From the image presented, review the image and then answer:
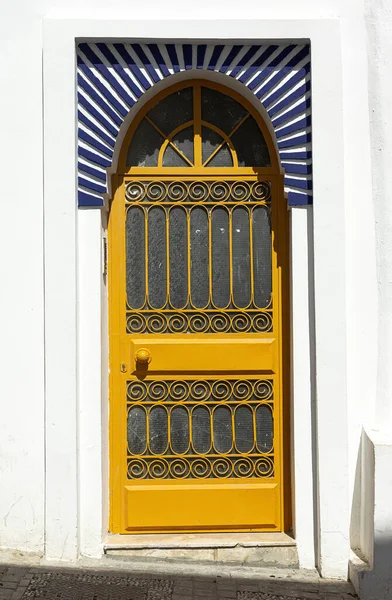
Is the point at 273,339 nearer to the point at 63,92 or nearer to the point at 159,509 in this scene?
the point at 159,509

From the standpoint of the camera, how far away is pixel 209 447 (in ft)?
14.1

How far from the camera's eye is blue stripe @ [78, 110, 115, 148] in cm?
409

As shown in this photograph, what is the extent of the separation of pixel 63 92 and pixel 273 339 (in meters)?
2.02

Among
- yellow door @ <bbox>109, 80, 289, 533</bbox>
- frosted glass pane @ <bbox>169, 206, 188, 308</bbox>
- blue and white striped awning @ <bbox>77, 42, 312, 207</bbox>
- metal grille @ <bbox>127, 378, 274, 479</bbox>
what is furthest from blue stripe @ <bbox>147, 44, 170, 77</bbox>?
metal grille @ <bbox>127, 378, 274, 479</bbox>

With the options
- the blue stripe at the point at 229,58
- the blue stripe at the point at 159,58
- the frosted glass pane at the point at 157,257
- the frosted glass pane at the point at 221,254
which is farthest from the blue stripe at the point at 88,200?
the blue stripe at the point at 229,58

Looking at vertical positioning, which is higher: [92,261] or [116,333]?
[92,261]

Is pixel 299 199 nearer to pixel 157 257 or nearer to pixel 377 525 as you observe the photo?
pixel 157 257

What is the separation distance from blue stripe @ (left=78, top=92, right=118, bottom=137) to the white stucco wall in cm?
16

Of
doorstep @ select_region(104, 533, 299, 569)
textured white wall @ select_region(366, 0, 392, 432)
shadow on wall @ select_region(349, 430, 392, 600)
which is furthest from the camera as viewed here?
doorstep @ select_region(104, 533, 299, 569)

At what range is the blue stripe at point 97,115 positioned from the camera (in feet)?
13.4

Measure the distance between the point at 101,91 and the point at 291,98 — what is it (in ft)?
3.84

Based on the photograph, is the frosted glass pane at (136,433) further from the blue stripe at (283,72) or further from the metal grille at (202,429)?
the blue stripe at (283,72)

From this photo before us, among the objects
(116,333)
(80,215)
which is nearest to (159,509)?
(116,333)

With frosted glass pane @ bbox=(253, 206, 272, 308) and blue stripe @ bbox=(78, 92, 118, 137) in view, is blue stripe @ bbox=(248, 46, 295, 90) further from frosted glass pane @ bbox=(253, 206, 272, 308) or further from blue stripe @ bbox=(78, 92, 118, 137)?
blue stripe @ bbox=(78, 92, 118, 137)
